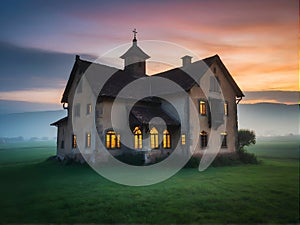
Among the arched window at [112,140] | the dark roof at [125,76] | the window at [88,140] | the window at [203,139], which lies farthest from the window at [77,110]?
the window at [203,139]

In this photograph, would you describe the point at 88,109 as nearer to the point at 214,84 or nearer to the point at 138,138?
the point at 138,138

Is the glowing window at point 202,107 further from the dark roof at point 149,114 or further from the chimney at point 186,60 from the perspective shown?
the chimney at point 186,60

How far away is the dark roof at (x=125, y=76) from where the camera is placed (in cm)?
2361

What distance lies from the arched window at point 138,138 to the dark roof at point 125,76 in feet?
11.7

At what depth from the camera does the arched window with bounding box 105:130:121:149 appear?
2250 cm

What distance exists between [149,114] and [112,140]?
4.20 meters

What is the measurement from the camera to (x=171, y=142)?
24328mm

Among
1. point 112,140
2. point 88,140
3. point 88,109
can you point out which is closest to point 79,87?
point 88,109

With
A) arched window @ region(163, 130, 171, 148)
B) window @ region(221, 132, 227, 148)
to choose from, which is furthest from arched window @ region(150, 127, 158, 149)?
window @ region(221, 132, 227, 148)

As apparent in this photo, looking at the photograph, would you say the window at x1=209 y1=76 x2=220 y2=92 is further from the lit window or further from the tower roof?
the lit window

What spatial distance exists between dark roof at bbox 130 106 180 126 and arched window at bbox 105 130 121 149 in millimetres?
2530

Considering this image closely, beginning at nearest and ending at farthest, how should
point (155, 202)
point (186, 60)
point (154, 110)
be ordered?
1. point (155, 202)
2. point (154, 110)
3. point (186, 60)

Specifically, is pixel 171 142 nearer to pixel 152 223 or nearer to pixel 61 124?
pixel 61 124

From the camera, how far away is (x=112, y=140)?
22750 mm
